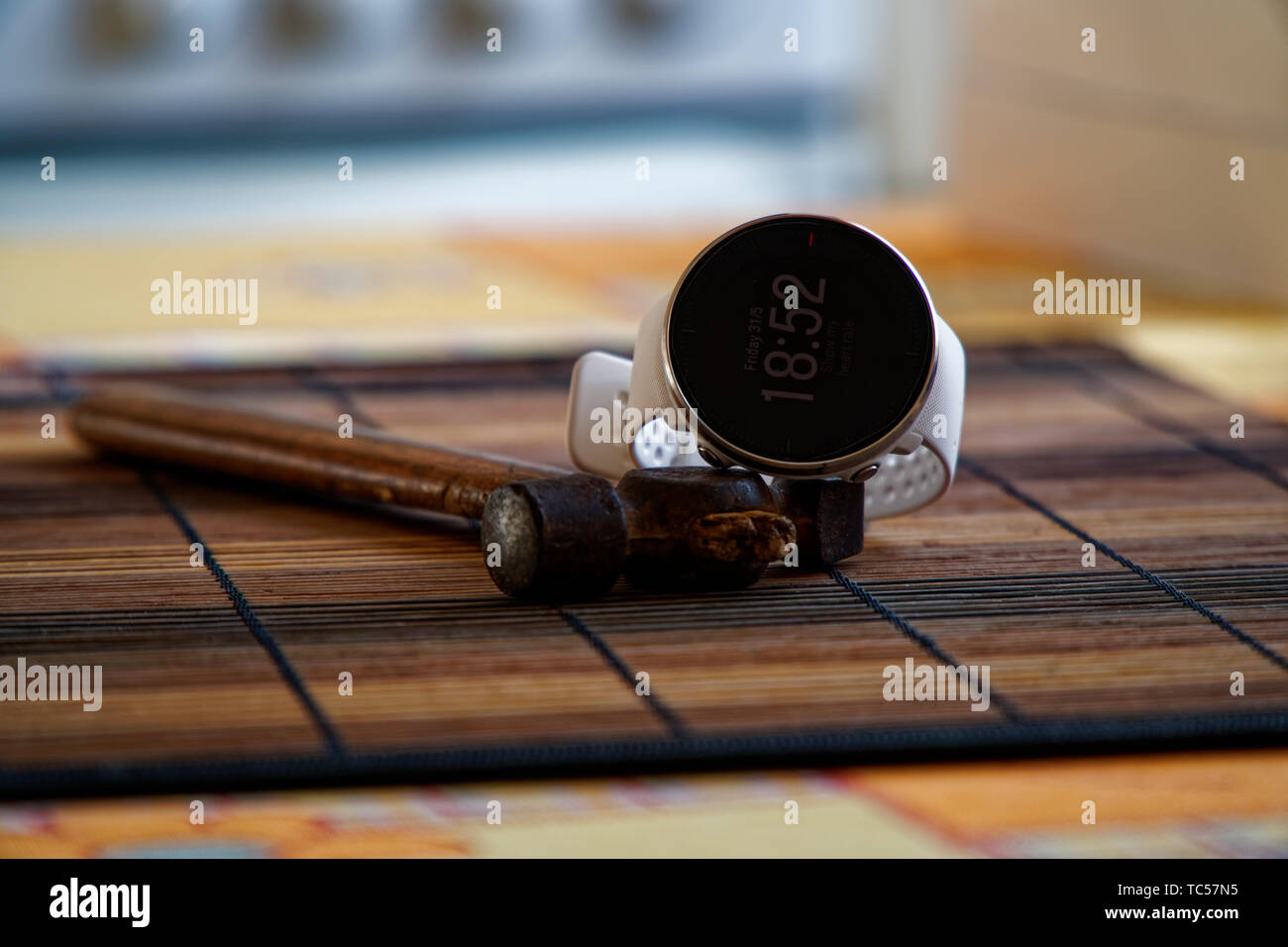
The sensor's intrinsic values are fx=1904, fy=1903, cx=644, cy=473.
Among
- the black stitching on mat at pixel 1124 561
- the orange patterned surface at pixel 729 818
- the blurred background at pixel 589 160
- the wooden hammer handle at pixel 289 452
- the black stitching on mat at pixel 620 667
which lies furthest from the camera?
the blurred background at pixel 589 160

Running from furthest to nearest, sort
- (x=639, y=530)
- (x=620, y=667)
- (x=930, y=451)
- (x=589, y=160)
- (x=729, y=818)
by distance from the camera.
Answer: (x=589, y=160), (x=930, y=451), (x=639, y=530), (x=620, y=667), (x=729, y=818)

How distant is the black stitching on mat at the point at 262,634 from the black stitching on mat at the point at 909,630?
35 cm

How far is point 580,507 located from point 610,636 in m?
0.08

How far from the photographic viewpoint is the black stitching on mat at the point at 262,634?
98 cm

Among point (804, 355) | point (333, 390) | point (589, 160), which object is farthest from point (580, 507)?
point (589, 160)

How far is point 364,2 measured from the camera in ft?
16.5

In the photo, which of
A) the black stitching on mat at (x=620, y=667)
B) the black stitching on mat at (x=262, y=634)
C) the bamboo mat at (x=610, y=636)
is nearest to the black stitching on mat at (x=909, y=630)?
the bamboo mat at (x=610, y=636)

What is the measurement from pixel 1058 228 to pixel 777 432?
2.12m

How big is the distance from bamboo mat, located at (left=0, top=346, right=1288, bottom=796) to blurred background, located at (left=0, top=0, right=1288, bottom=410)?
0.69m

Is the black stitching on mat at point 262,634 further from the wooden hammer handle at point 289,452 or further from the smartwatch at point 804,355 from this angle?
the smartwatch at point 804,355

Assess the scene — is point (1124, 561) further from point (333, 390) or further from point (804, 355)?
point (333, 390)

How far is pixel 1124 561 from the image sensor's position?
4.28 ft
